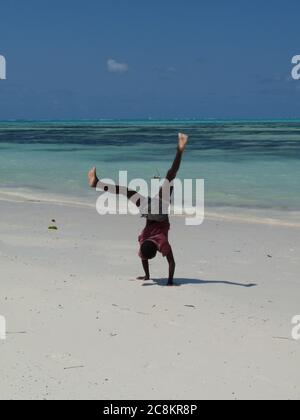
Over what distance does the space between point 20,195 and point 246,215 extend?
578 cm

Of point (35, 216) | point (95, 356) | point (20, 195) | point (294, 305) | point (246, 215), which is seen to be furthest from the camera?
point (20, 195)

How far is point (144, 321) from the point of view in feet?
15.8

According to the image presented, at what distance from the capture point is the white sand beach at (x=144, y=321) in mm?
3709

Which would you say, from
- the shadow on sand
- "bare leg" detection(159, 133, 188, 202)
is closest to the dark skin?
"bare leg" detection(159, 133, 188, 202)

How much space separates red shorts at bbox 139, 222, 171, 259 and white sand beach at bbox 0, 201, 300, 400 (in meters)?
0.35

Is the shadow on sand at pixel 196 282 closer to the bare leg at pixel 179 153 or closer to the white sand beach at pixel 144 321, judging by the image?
the white sand beach at pixel 144 321

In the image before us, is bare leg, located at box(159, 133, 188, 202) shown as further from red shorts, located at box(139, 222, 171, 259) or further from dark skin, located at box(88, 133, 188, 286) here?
red shorts, located at box(139, 222, 171, 259)

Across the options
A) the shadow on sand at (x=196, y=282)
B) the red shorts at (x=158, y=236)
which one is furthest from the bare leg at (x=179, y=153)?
the shadow on sand at (x=196, y=282)

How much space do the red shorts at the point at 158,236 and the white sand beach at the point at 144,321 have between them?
346mm

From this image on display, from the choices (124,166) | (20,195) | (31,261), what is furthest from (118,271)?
(124,166)

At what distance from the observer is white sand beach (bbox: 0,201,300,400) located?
371cm
